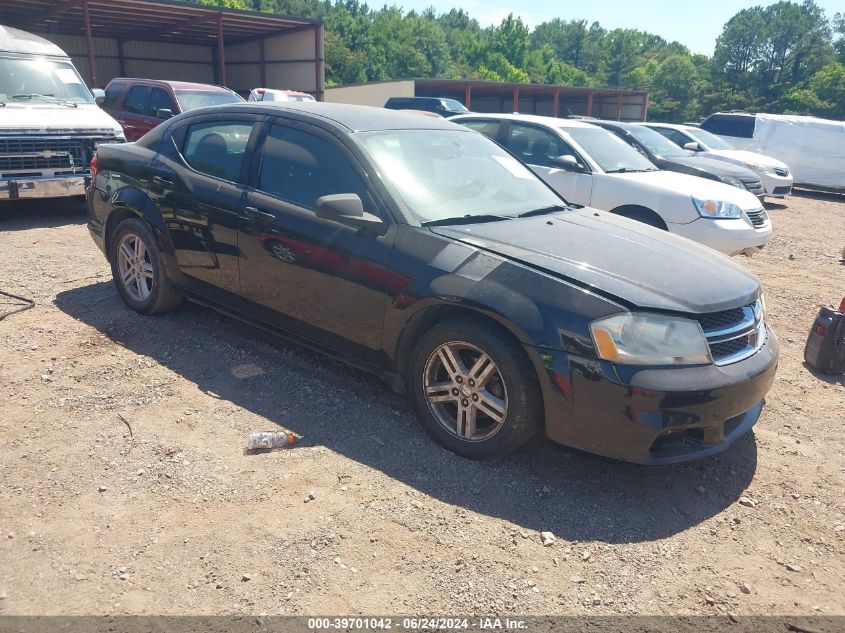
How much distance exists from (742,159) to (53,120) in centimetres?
1383

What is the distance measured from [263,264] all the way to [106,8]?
827 inches

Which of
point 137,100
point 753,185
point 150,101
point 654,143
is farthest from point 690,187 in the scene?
point 137,100

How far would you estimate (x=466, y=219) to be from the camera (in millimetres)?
3885

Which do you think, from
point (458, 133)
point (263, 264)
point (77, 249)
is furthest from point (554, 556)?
point (77, 249)

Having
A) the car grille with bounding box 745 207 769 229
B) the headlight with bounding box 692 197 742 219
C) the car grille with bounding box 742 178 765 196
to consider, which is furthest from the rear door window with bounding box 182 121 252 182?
the car grille with bounding box 742 178 765 196

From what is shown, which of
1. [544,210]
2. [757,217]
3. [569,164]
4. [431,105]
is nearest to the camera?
[544,210]

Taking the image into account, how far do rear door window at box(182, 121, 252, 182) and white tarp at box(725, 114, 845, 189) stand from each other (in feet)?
56.5

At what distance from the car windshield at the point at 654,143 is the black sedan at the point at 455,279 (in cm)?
809

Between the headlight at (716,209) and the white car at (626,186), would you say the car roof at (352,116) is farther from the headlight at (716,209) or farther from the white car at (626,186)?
the headlight at (716,209)

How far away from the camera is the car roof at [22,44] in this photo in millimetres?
9273

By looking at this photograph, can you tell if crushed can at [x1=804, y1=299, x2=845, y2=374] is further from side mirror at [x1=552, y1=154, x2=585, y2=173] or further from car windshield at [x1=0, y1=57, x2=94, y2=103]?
car windshield at [x1=0, y1=57, x2=94, y2=103]

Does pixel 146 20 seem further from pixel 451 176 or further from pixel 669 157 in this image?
pixel 451 176

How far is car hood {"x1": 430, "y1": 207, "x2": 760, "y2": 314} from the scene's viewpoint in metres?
3.25

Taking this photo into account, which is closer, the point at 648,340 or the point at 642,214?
the point at 648,340
